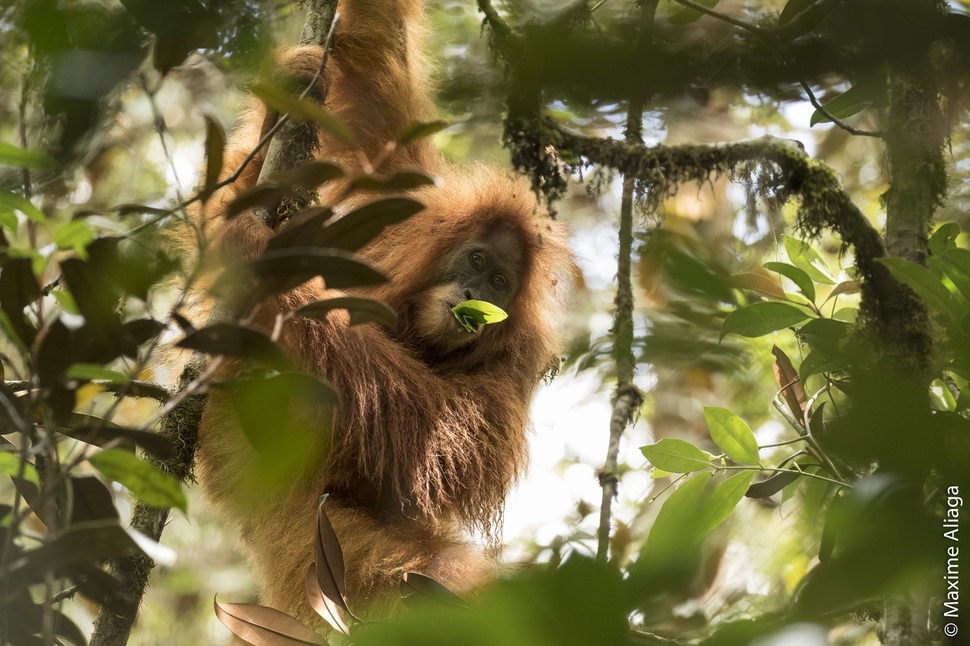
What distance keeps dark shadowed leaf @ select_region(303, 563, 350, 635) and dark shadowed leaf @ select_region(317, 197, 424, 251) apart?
3.69ft

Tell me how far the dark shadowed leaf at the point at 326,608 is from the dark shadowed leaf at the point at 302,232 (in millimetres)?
1152

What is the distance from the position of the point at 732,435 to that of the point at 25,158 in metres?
2.37

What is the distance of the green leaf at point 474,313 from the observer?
167 inches

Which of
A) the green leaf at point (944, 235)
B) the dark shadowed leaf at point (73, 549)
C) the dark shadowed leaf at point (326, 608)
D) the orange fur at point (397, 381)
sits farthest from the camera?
the orange fur at point (397, 381)

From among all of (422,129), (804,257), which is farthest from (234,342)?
(804,257)

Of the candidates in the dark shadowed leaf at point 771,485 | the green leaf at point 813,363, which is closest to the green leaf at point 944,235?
the green leaf at point 813,363

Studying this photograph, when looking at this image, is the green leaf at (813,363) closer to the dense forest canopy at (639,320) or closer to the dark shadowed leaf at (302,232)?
the dense forest canopy at (639,320)

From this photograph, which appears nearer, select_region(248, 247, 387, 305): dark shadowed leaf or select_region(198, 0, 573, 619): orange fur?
select_region(248, 247, 387, 305): dark shadowed leaf

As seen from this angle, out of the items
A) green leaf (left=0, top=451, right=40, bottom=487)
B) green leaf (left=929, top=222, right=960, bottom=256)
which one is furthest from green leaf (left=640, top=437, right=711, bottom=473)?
green leaf (left=0, top=451, right=40, bottom=487)

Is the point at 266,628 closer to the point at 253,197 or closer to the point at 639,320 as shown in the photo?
the point at 253,197

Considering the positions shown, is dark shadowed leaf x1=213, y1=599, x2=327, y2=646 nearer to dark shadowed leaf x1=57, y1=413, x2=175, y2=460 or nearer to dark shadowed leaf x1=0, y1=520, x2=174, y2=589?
dark shadowed leaf x1=57, y1=413, x2=175, y2=460

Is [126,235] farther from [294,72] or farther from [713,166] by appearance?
[713,166]

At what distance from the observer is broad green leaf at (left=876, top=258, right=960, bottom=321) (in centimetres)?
210

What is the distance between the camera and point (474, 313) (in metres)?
4.34
